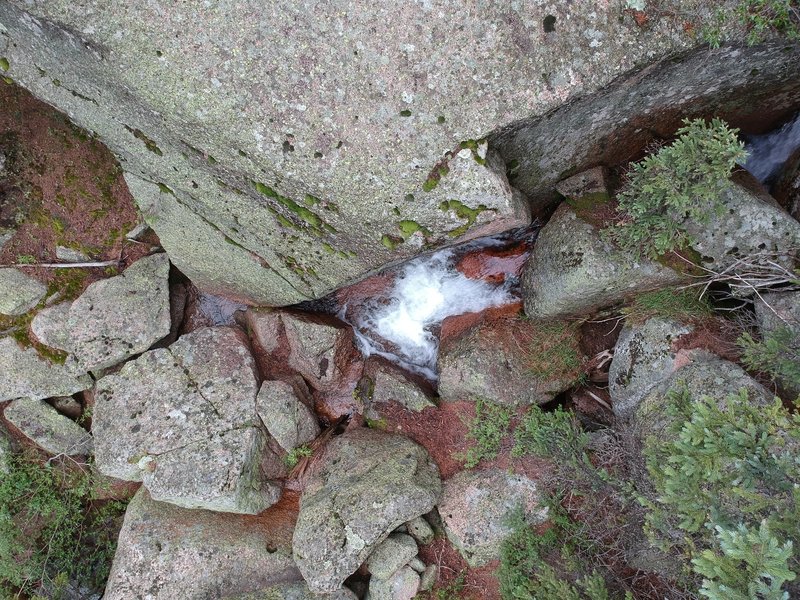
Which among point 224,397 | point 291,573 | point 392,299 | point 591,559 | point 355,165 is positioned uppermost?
point 355,165

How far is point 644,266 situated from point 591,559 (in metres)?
3.71

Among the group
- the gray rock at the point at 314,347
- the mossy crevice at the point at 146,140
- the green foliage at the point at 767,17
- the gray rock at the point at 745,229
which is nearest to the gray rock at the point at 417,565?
the gray rock at the point at 314,347

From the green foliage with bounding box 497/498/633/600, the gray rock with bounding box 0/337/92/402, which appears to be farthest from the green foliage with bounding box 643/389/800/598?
the gray rock with bounding box 0/337/92/402

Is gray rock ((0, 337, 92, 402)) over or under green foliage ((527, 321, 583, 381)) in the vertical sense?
over

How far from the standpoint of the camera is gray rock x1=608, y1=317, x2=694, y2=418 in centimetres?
673

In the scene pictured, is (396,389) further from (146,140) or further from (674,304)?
(146,140)

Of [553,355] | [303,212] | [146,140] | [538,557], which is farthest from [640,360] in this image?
[146,140]

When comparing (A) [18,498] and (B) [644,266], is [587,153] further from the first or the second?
(A) [18,498]

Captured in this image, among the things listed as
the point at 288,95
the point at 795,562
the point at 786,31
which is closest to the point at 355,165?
the point at 288,95

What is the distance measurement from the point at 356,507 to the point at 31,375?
578cm

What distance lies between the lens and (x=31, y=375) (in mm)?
8430

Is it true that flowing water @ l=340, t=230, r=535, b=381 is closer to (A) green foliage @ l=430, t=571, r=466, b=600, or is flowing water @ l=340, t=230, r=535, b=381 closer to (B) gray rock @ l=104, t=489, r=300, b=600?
(A) green foliage @ l=430, t=571, r=466, b=600

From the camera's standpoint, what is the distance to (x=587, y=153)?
6.55 metres

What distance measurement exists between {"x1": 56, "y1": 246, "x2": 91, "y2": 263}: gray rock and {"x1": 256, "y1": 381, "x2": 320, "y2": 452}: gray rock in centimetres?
366
